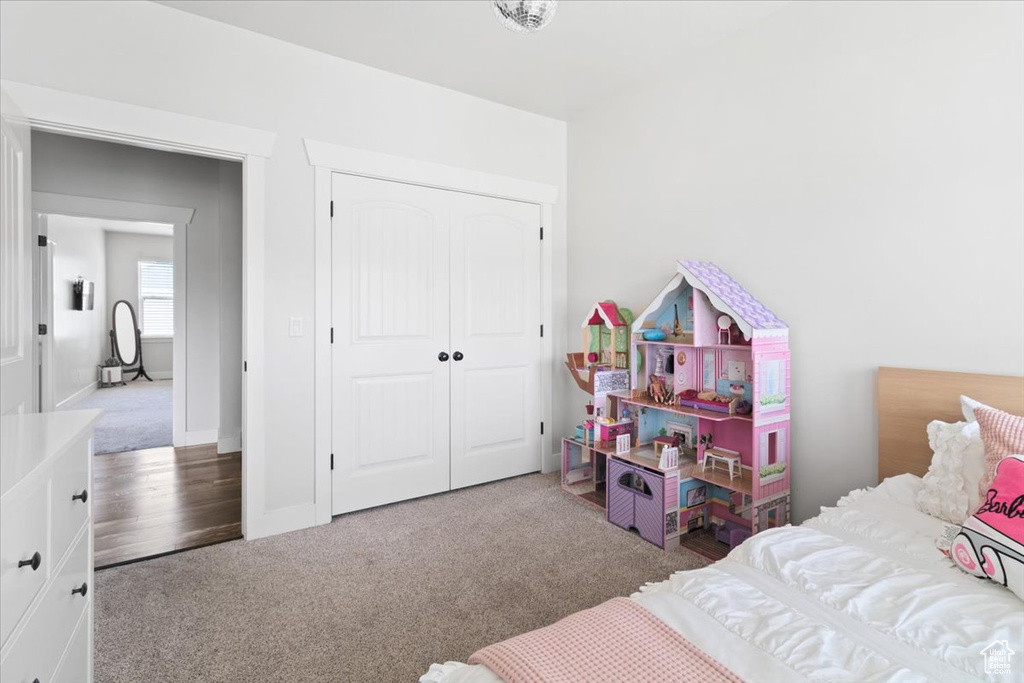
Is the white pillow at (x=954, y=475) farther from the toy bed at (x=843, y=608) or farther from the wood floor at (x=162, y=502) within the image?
the wood floor at (x=162, y=502)

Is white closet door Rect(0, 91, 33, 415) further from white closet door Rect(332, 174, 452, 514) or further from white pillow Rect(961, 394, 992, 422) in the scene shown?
white pillow Rect(961, 394, 992, 422)

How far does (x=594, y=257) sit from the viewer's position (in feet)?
11.5

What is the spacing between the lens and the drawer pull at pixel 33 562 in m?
0.89

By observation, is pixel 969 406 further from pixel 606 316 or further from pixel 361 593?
pixel 361 593

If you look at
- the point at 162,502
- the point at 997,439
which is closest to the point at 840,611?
the point at 997,439

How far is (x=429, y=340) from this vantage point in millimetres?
3186

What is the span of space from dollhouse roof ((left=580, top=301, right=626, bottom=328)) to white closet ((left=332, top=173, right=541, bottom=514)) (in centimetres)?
59

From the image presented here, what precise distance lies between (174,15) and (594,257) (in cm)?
264

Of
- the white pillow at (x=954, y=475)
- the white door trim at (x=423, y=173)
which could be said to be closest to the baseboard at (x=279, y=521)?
the white door trim at (x=423, y=173)

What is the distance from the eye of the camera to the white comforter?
889 mm

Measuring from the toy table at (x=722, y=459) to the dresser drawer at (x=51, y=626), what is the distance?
7.96 ft

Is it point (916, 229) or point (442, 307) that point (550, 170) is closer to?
point (442, 307)

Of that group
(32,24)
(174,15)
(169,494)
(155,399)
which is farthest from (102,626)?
(155,399)

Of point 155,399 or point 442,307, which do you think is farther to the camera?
point 155,399
